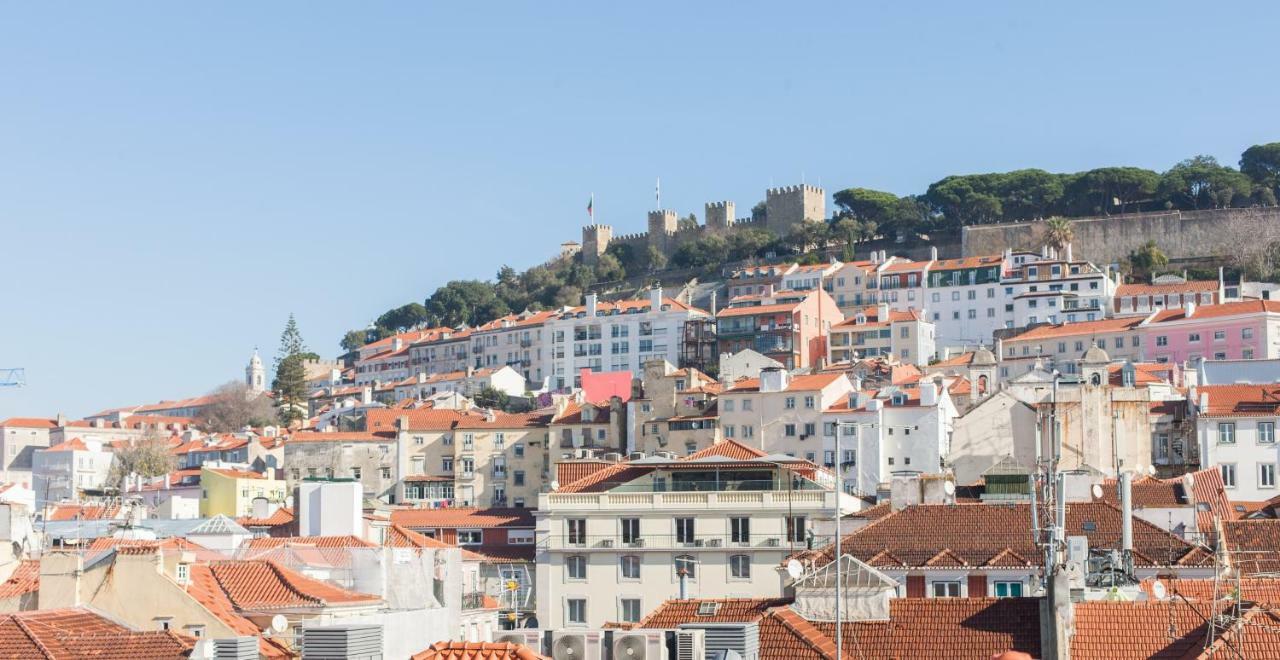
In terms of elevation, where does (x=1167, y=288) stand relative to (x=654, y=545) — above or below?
above

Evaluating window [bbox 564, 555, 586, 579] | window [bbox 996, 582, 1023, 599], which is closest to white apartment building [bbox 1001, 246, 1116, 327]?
window [bbox 564, 555, 586, 579]

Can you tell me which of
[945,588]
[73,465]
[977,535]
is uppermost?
[73,465]

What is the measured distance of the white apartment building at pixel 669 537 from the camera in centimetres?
5025

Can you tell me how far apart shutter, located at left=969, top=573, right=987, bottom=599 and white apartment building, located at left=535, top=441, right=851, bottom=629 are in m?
9.61

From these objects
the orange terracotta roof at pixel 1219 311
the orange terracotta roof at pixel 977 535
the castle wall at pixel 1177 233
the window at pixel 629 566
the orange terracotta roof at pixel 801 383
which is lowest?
the window at pixel 629 566

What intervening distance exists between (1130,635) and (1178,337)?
87.9m

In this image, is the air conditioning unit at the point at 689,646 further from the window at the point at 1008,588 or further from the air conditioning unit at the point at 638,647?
the window at the point at 1008,588

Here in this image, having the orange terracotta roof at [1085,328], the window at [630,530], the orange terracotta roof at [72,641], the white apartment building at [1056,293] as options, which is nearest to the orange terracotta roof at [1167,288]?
the white apartment building at [1056,293]

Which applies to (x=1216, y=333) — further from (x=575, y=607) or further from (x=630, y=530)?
(x=575, y=607)

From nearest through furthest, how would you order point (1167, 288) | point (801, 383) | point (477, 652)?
point (477, 652) < point (801, 383) < point (1167, 288)

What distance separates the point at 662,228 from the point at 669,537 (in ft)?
407

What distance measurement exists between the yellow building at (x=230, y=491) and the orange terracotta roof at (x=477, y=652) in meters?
70.9

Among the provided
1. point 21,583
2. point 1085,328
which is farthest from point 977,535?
point 1085,328

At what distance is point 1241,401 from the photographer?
243 ft
